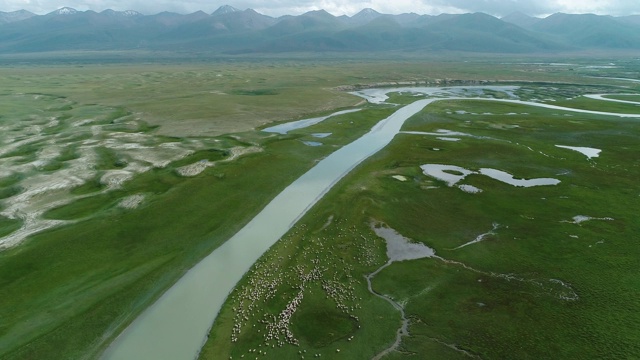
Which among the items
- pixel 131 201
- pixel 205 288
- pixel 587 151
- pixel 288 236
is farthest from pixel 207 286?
pixel 587 151

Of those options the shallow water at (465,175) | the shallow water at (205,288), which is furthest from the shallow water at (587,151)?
the shallow water at (205,288)

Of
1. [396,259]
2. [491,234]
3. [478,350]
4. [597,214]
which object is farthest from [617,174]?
[478,350]

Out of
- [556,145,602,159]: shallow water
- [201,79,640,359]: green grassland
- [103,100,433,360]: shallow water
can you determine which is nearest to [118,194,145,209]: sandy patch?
[103,100,433,360]: shallow water

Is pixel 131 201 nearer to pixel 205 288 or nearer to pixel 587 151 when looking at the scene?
pixel 205 288

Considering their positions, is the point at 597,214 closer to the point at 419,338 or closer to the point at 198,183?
the point at 419,338

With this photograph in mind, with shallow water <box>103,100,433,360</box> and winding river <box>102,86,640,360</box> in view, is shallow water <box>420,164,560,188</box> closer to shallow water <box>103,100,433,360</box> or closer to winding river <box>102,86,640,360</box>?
winding river <box>102,86,640,360</box>
